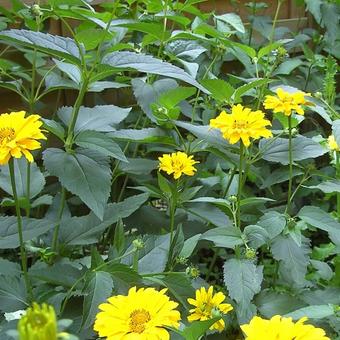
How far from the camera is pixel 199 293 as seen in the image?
3.08 ft

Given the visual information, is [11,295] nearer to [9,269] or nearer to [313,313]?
[9,269]

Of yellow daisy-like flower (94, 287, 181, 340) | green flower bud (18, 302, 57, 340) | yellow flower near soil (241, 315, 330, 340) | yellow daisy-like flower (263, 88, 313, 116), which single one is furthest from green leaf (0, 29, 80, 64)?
green flower bud (18, 302, 57, 340)

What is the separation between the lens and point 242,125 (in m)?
1.04

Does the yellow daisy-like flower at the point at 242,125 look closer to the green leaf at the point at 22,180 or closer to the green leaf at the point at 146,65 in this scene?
the green leaf at the point at 146,65

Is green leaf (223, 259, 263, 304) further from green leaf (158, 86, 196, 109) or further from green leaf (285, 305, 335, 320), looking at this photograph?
green leaf (158, 86, 196, 109)

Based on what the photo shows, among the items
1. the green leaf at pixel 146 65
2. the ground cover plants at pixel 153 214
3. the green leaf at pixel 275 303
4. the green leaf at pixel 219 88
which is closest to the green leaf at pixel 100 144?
the ground cover plants at pixel 153 214

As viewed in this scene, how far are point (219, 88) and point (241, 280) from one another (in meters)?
0.38

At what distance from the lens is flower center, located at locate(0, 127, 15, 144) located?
83 cm

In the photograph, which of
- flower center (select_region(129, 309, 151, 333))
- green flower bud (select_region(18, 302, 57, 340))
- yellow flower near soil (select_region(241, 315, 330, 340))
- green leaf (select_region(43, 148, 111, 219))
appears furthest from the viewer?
green leaf (select_region(43, 148, 111, 219))

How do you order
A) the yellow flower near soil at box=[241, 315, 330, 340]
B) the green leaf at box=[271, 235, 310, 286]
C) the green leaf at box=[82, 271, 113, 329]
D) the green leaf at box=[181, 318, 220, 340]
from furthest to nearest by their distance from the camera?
1. the green leaf at box=[271, 235, 310, 286]
2. the green leaf at box=[82, 271, 113, 329]
3. the green leaf at box=[181, 318, 220, 340]
4. the yellow flower near soil at box=[241, 315, 330, 340]

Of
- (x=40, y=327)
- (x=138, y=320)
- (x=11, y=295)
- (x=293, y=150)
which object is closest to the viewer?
(x=40, y=327)

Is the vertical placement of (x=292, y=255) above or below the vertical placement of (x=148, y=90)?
below

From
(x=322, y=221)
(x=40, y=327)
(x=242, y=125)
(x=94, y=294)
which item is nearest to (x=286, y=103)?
(x=242, y=125)

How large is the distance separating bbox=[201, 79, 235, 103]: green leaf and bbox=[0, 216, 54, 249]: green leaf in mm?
384
